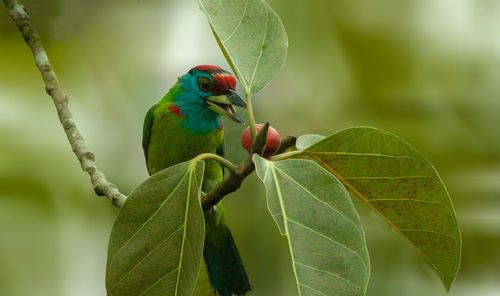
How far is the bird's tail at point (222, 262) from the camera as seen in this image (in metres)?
0.99

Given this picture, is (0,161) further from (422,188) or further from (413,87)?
(413,87)

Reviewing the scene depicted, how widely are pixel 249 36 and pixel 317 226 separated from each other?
0.24 m

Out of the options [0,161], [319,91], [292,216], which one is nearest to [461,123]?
[319,91]

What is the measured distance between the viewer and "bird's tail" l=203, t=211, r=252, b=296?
99 cm

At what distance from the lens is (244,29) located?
0.52m

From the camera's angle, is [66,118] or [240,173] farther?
[66,118]

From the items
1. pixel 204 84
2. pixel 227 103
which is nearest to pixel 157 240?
pixel 227 103

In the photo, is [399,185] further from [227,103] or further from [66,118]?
[66,118]

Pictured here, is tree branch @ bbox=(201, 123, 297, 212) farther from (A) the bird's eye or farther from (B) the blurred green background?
(B) the blurred green background

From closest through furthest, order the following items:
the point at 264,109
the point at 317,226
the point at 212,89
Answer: the point at 317,226
the point at 212,89
the point at 264,109

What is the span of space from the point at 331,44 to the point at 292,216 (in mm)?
1492

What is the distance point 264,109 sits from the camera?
5.25 ft

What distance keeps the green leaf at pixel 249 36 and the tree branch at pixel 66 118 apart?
0.26m

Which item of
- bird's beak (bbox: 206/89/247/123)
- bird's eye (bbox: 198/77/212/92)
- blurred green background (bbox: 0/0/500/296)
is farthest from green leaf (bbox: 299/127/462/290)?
blurred green background (bbox: 0/0/500/296)
